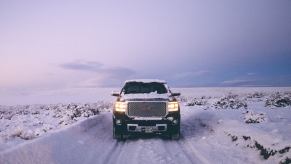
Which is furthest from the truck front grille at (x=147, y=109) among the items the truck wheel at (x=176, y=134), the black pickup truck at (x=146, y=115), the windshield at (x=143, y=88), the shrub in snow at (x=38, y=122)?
the shrub in snow at (x=38, y=122)

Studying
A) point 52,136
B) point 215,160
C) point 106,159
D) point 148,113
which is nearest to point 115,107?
point 148,113

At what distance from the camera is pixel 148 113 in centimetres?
1372

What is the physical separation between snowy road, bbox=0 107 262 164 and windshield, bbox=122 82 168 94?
6.27ft

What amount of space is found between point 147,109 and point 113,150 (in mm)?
2514

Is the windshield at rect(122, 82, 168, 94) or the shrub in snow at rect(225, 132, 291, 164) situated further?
the windshield at rect(122, 82, 168, 94)

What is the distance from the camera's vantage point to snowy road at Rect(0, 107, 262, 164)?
913 cm

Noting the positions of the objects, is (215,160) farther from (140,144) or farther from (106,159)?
(140,144)

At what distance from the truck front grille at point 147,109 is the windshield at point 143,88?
175cm

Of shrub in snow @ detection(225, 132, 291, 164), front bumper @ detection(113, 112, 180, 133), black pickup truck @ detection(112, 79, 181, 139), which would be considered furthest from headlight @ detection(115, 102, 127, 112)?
shrub in snow @ detection(225, 132, 291, 164)

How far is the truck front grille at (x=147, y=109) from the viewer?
540 inches

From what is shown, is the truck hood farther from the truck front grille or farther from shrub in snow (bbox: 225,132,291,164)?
shrub in snow (bbox: 225,132,291,164)

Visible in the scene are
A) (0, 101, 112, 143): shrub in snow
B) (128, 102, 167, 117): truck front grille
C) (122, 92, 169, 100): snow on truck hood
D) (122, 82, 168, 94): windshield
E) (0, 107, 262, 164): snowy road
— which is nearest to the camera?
(0, 107, 262, 164): snowy road

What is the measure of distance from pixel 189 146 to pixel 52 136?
166 inches

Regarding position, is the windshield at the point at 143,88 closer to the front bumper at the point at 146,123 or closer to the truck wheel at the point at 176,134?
the front bumper at the point at 146,123
